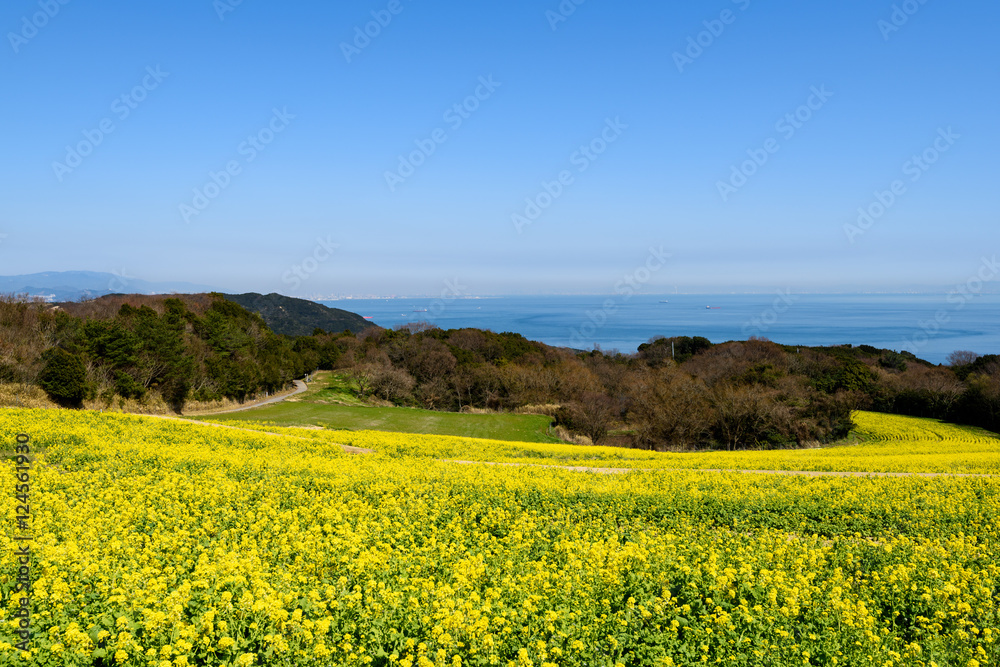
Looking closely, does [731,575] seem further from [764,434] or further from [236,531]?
[764,434]

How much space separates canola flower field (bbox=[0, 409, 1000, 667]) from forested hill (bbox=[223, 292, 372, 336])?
116723mm

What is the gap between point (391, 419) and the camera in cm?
4572

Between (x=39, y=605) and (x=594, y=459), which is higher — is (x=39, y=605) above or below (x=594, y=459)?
above

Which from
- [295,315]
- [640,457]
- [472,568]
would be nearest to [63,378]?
[640,457]

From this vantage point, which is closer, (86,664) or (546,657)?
(86,664)

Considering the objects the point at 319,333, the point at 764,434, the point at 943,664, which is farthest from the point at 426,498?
the point at 319,333

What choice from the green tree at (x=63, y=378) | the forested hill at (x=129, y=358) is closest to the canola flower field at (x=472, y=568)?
the green tree at (x=63, y=378)

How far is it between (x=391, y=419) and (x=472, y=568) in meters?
40.0

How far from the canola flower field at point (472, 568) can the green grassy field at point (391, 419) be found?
27.1m

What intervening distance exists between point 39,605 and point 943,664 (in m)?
9.36

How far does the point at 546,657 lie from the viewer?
16.4 ft

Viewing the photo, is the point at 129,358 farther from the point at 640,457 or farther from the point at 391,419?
the point at 640,457

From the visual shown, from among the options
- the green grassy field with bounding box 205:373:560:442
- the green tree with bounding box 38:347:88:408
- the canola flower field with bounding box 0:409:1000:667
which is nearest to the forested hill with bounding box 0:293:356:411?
the green tree with bounding box 38:347:88:408

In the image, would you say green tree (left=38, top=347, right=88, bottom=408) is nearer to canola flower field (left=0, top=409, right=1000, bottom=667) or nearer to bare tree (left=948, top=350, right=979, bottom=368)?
canola flower field (left=0, top=409, right=1000, bottom=667)
